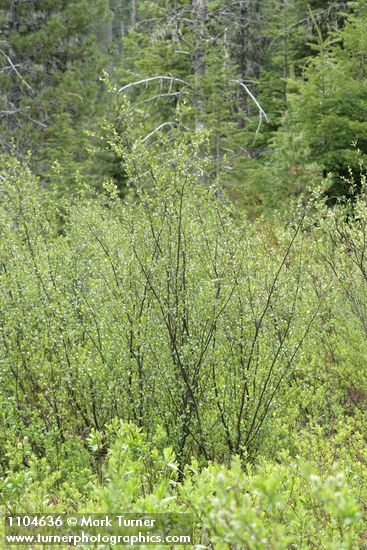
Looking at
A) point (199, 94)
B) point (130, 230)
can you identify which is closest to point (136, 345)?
point (130, 230)

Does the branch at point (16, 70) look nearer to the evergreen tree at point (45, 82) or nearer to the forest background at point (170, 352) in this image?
the evergreen tree at point (45, 82)

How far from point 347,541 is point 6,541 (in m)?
1.44

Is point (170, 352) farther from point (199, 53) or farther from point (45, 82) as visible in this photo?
point (45, 82)

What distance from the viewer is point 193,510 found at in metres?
2.60

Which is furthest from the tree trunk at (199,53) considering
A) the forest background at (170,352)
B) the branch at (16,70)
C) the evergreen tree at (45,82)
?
the forest background at (170,352)

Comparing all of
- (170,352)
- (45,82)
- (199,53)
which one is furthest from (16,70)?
(170,352)

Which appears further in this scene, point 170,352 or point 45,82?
point 45,82

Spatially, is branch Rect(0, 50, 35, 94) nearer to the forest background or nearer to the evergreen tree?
the evergreen tree

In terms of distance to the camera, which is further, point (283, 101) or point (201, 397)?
point (283, 101)

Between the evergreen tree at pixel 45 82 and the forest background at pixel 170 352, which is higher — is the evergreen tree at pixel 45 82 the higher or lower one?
the higher one

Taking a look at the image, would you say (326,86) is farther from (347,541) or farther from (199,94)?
(347,541)

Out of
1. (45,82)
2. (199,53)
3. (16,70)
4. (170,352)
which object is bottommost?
(170,352)

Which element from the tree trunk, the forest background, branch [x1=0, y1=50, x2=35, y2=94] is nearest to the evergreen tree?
branch [x1=0, y1=50, x2=35, y2=94]

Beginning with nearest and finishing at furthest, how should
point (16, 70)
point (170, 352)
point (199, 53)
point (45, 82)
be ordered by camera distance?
point (170, 352)
point (199, 53)
point (16, 70)
point (45, 82)
